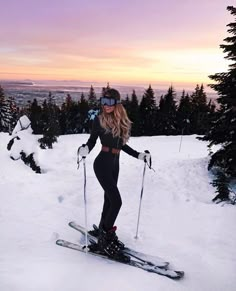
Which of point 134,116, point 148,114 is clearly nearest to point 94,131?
→ point 134,116

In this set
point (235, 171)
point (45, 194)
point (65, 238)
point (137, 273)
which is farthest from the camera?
point (235, 171)

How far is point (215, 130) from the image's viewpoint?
11.7m

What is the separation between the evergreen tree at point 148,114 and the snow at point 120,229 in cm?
4751

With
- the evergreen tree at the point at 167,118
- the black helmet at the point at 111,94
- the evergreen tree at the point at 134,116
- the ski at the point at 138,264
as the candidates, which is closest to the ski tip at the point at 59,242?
the ski at the point at 138,264

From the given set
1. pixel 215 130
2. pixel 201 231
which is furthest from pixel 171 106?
pixel 201 231

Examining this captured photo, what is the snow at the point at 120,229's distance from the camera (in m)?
4.84

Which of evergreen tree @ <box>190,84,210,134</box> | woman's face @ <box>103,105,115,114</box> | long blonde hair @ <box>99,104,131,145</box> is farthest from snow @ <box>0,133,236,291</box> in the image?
evergreen tree @ <box>190,84,210,134</box>

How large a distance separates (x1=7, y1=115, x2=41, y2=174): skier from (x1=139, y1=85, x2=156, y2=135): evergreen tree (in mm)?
47237

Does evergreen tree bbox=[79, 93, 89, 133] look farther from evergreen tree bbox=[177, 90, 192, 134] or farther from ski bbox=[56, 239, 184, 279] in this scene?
ski bbox=[56, 239, 184, 279]

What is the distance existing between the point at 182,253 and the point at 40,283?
2882 millimetres

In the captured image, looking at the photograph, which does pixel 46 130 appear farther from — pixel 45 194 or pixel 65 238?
pixel 65 238

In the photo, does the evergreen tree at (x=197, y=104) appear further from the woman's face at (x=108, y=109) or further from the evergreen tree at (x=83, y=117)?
the woman's face at (x=108, y=109)

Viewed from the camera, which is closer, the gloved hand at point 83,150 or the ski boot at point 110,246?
the ski boot at point 110,246

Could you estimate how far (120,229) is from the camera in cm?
725
